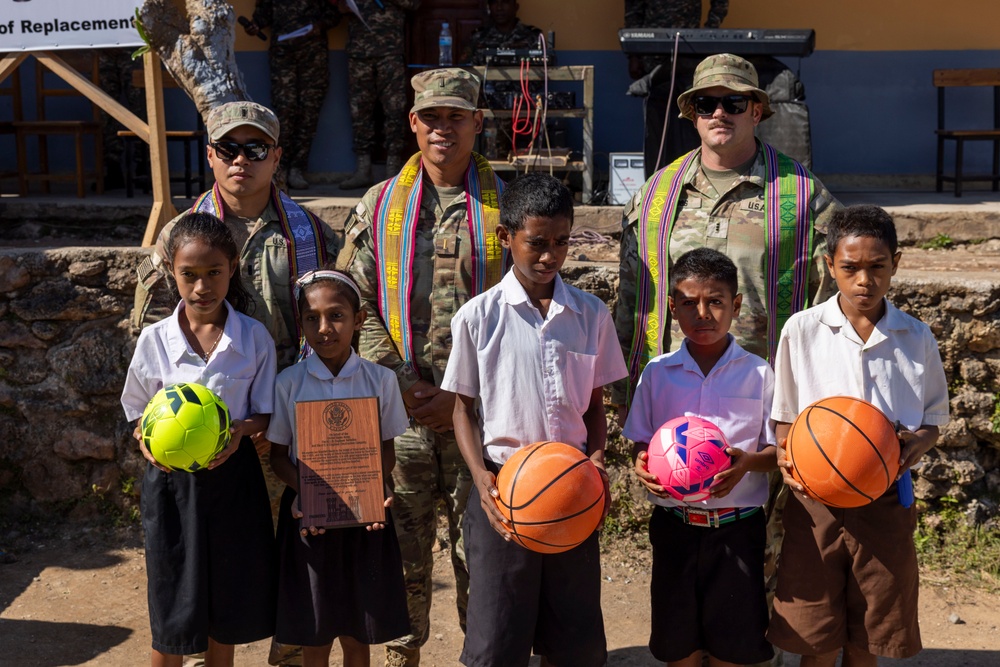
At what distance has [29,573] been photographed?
560 cm

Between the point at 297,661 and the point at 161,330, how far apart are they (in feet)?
4.72

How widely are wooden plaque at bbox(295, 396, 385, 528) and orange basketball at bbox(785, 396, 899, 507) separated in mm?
1338

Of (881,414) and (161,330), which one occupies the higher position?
(161,330)

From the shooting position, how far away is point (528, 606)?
326cm

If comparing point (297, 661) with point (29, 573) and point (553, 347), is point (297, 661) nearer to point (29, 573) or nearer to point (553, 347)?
point (553, 347)

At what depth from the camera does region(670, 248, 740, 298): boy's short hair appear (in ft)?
11.2

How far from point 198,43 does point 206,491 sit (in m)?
3.88

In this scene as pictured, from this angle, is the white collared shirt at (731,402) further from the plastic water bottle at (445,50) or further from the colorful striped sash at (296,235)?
the plastic water bottle at (445,50)

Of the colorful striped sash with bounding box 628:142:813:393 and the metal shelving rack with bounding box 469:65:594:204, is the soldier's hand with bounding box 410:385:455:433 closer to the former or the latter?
the colorful striped sash with bounding box 628:142:813:393

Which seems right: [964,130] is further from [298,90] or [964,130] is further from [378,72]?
[298,90]

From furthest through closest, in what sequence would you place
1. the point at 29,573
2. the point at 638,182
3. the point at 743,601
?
the point at 638,182
the point at 29,573
the point at 743,601

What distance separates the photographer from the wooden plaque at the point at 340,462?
333cm

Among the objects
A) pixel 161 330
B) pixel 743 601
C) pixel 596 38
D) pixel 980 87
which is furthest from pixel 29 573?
pixel 980 87

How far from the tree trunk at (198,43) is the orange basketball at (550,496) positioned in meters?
4.16
